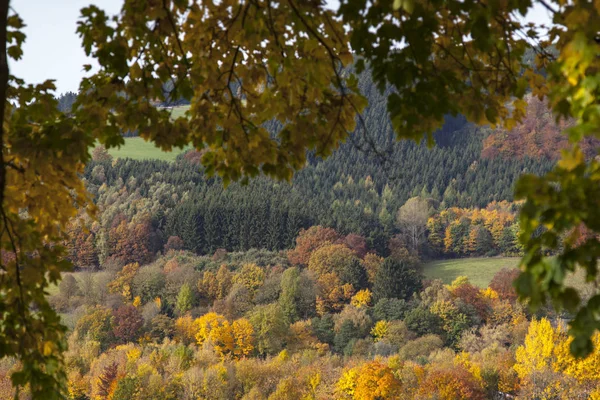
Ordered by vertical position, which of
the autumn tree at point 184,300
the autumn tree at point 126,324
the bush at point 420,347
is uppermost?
the autumn tree at point 184,300

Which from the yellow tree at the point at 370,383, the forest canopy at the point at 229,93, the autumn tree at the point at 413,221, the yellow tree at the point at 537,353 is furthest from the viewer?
the autumn tree at the point at 413,221

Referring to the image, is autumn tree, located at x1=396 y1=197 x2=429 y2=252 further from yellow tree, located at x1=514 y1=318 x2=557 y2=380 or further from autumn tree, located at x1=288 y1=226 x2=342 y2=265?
yellow tree, located at x1=514 y1=318 x2=557 y2=380

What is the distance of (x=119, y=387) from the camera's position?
3148 centimetres

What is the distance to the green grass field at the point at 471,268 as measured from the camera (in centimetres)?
6500

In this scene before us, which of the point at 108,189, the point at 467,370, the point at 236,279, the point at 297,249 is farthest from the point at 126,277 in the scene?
the point at 467,370

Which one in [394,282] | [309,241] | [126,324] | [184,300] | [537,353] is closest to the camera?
[537,353]

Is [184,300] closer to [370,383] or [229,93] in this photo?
[370,383]

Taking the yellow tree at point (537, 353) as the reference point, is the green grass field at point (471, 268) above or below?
above

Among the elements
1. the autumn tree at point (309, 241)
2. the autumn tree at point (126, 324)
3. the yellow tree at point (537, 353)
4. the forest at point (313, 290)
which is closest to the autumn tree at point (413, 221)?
the forest at point (313, 290)

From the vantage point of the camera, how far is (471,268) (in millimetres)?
68438

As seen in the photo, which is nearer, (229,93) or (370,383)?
(229,93)

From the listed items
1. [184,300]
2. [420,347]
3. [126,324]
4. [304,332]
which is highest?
[184,300]

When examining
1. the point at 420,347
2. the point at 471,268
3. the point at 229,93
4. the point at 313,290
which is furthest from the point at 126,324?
the point at 229,93

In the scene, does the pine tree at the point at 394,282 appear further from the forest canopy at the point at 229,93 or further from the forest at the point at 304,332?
the forest canopy at the point at 229,93
